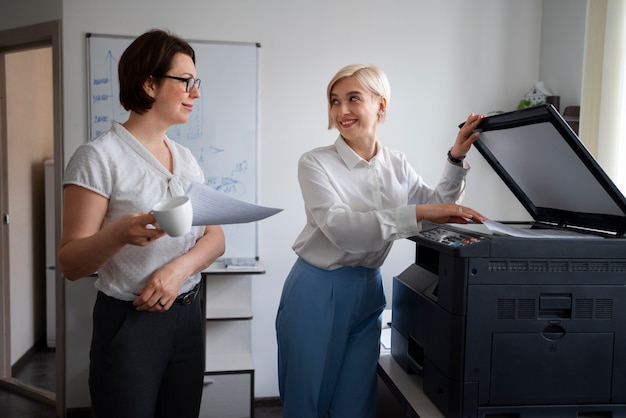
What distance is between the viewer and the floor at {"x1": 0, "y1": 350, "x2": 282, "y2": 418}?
2.89 m

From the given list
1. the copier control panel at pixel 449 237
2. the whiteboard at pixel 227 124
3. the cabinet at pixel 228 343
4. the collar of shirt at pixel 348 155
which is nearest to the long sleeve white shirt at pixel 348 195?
the collar of shirt at pixel 348 155

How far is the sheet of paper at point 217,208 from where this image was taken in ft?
3.29

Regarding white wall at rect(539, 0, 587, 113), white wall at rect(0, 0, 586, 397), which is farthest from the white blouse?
white wall at rect(539, 0, 587, 113)

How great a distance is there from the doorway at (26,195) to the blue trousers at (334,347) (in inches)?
70.5

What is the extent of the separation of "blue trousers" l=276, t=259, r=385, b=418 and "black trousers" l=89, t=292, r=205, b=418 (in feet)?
1.27

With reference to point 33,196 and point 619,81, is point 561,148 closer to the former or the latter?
point 619,81

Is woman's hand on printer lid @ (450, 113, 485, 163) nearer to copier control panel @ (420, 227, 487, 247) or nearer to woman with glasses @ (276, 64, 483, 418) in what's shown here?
woman with glasses @ (276, 64, 483, 418)

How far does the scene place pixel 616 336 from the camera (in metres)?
1.08

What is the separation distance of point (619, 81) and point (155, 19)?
7.47ft

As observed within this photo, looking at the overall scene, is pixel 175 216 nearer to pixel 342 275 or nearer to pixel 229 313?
pixel 342 275

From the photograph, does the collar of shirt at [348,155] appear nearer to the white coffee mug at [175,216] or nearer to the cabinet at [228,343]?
the white coffee mug at [175,216]

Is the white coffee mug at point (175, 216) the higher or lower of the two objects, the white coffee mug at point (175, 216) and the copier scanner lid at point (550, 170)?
the lower

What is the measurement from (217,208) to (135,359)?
1.28 feet

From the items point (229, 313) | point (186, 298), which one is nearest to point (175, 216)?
point (186, 298)
